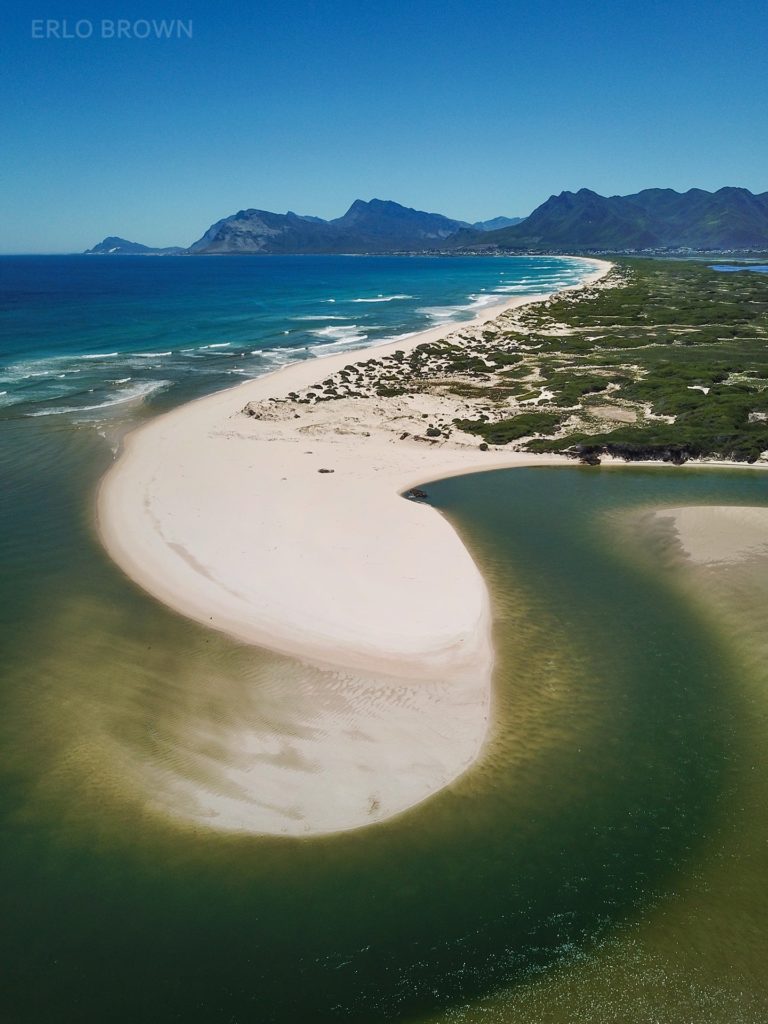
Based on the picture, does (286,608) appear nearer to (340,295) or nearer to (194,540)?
(194,540)

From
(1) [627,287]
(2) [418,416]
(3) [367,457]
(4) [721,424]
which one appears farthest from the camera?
(1) [627,287]

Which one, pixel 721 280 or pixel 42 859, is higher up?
pixel 721 280

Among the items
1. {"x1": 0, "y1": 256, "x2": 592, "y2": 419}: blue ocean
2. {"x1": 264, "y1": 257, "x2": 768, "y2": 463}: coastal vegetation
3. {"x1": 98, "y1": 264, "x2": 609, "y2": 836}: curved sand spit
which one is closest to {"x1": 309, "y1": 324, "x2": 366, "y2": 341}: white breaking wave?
{"x1": 0, "y1": 256, "x2": 592, "y2": 419}: blue ocean

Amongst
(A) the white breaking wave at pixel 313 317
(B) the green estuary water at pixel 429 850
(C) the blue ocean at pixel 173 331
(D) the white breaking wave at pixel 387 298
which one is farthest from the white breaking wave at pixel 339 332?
(B) the green estuary water at pixel 429 850

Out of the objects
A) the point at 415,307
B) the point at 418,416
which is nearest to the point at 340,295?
the point at 415,307

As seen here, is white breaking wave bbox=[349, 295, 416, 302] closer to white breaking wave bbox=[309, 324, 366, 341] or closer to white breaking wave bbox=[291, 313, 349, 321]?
white breaking wave bbox=[291, 313, 349, 321]

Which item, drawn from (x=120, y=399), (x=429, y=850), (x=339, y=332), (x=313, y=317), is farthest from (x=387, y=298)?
(x=429, y=850)

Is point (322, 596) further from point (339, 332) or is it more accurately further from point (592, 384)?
point (339, 332)
